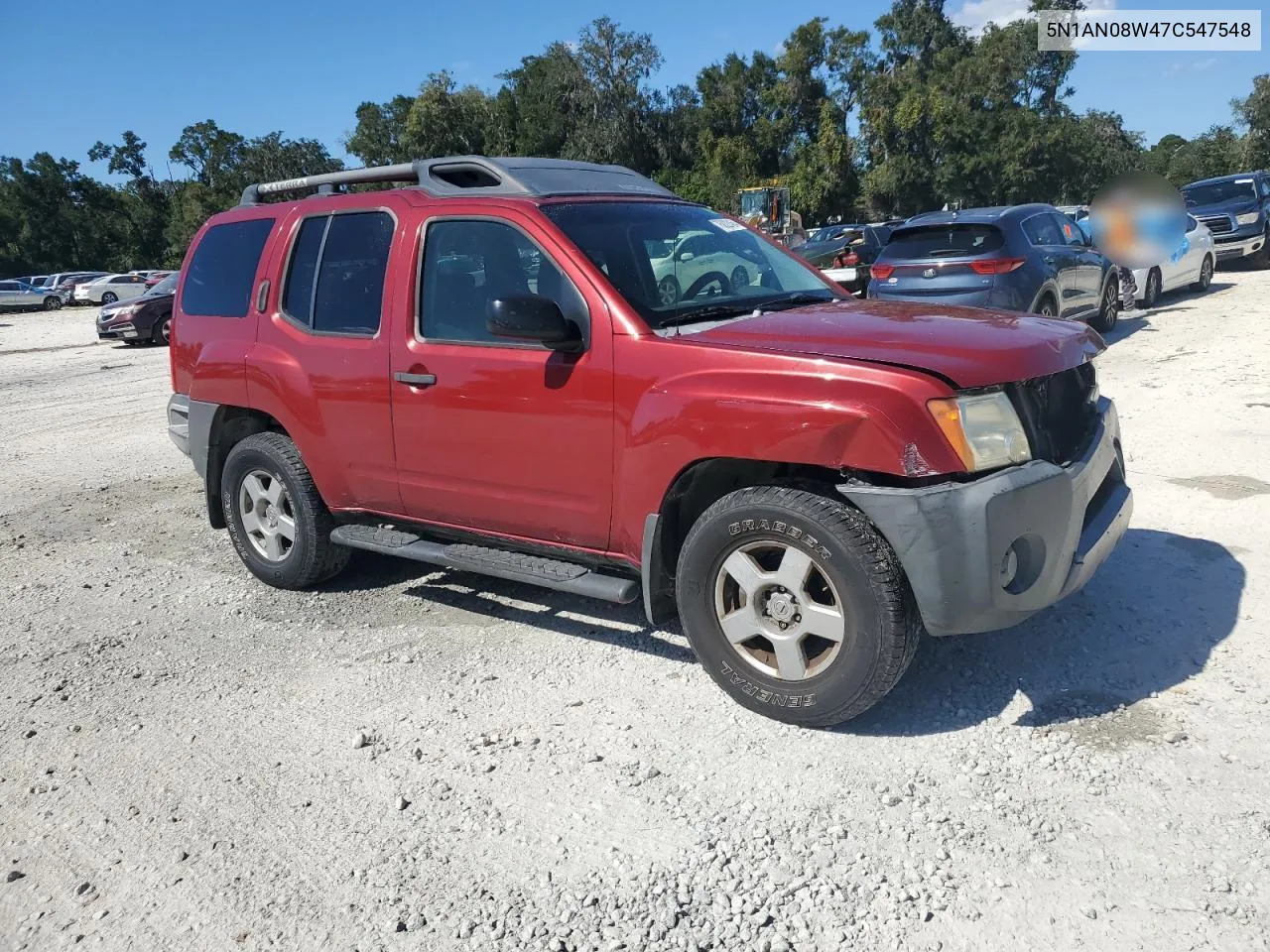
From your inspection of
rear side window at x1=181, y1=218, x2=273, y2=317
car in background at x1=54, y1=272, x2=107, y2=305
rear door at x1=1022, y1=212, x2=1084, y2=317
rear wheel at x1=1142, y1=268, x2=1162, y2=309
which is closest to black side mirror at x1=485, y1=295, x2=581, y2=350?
rear side window at x1=181, y1=218, x2=273, y2=317

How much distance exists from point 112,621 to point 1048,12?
57.6 meters

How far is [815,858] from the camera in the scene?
283cm

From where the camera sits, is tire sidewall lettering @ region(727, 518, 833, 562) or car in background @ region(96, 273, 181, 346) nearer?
tire sidewall lettering @ region(727, 518, 833, 562)

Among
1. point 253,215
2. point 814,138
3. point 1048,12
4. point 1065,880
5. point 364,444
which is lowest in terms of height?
point 1065,880

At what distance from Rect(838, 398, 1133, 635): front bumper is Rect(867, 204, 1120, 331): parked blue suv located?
24.0ft

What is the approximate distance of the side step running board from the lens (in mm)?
3824

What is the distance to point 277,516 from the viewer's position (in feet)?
17.0

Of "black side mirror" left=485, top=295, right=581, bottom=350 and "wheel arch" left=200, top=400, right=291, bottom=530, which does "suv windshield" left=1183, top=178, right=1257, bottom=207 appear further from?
"black side mirror" left=485, top=295, right=581, bottom=350

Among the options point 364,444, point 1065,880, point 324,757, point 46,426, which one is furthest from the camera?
point 46,426

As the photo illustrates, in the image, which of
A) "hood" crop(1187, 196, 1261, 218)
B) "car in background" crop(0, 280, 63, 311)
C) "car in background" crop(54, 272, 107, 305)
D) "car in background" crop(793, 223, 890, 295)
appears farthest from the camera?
"car in background" crop(54, 272, 107, 305)

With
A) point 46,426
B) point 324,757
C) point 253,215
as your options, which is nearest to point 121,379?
point 46,426

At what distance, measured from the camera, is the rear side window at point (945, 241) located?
10312mm

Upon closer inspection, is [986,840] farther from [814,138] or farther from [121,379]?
[814,138]

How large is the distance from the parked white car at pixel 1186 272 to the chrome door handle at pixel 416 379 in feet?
42.0
